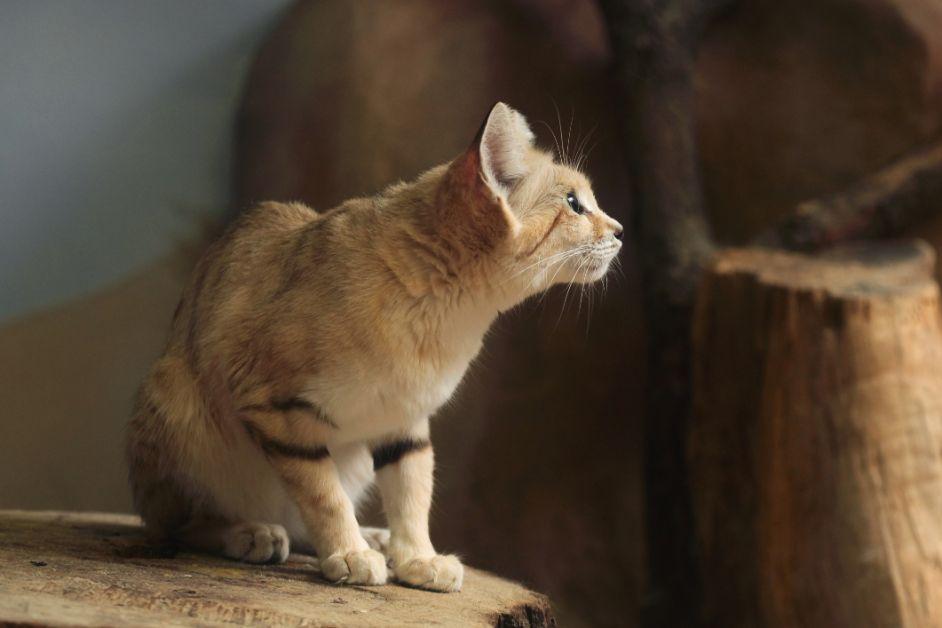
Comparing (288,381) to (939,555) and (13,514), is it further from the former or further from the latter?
(939,555)

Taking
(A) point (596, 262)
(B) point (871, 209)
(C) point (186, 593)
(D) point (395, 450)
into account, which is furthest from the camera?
(B) point (871, 209)

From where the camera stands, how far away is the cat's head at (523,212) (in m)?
2.18

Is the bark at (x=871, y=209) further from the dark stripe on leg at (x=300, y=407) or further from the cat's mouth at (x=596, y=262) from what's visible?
the dark stripe on leg at (x=300, y=407)

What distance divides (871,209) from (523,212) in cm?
226

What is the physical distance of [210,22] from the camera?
13.0 feet

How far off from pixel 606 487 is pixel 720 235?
1162 millimetres

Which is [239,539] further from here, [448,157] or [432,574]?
[448,157]

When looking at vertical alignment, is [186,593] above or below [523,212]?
below

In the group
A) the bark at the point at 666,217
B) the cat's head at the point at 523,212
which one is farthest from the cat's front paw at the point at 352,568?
the bark at the point at 666,217

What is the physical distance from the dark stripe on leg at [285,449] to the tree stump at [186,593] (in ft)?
0.81

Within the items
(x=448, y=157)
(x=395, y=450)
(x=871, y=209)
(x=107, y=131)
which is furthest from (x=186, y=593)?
(x=871, y=209)

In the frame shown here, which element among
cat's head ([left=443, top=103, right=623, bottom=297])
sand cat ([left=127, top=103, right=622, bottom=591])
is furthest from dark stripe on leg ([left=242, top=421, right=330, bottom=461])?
cat's head ([left=443, top=103, right=623, bottom=297])

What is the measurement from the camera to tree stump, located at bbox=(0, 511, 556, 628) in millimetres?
1662

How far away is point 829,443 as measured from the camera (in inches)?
127
